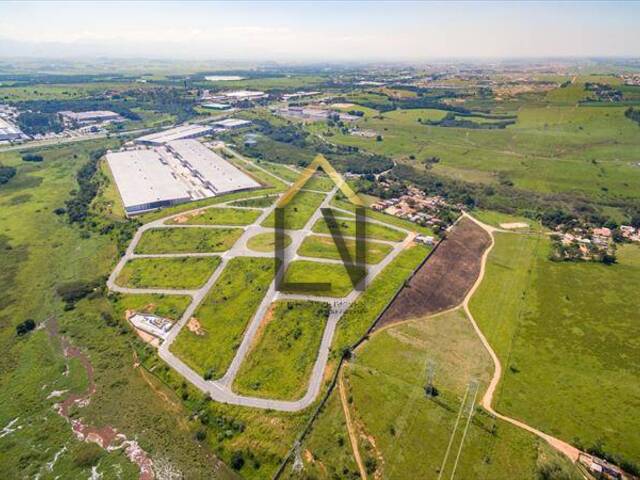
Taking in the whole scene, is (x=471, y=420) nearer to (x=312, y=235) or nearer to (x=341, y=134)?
(x=312, y=235)

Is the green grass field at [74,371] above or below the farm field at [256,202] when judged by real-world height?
below

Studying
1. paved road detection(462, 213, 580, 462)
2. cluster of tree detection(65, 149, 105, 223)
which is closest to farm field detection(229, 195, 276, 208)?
cluster of tree detection(65, 149, 105, 223)

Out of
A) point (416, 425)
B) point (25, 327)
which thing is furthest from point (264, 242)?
point (416, 425)

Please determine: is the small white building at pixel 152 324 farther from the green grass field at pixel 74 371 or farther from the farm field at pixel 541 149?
the farm field at pixel 541 149

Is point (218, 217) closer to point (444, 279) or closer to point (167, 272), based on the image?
point (167, 272)

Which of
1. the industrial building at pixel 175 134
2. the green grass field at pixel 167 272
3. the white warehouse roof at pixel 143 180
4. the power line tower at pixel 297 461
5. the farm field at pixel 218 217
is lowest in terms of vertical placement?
the power line tower at pixel 297 461

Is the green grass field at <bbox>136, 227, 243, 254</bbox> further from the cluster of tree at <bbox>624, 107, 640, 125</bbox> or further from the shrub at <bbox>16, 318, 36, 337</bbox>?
the cluster of tree at <bbox>624, 107, 640, 125</bbox>

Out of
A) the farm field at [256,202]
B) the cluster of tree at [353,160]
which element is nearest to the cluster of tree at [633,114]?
the cluster of tree at [353,160]
